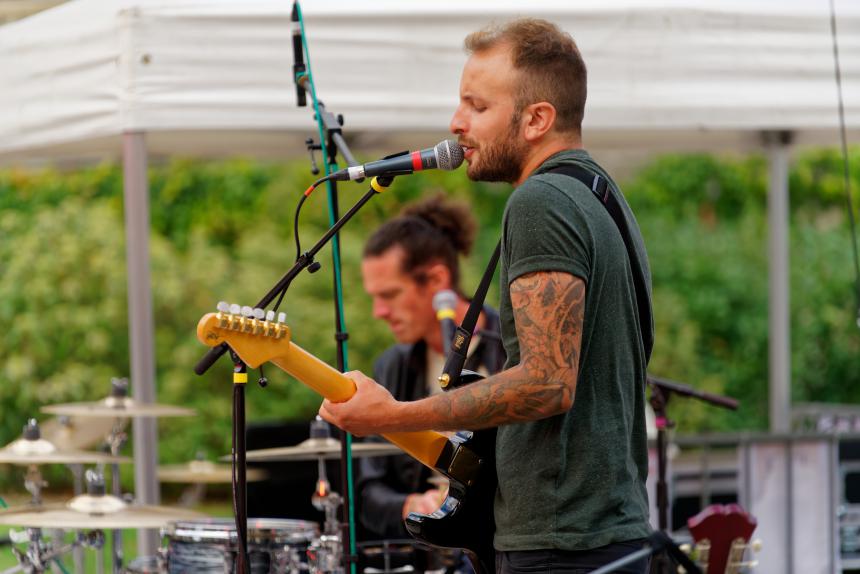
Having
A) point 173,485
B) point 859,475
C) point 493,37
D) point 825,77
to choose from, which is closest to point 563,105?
point 493,37

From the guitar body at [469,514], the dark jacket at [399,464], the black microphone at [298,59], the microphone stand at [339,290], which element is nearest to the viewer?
the guitar body at [469,514]

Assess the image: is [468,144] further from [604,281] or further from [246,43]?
[246,43]

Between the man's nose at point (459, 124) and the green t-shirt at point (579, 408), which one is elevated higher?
the man's nose at point (459, 124)

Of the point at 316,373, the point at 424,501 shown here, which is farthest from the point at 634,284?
the point at 424,501

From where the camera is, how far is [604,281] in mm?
2492

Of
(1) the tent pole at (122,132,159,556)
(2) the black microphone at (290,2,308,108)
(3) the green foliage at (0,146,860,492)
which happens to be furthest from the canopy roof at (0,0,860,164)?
(3) the green foliage at (0,146,860,492)

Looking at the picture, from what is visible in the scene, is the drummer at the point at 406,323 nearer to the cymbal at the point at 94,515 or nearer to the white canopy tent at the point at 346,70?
the white canopy tent at the point at 346,70

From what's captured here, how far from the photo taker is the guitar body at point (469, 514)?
8.98ft

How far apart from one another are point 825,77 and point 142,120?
2683 mm

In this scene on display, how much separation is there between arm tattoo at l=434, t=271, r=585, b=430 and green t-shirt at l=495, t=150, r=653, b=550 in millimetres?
38

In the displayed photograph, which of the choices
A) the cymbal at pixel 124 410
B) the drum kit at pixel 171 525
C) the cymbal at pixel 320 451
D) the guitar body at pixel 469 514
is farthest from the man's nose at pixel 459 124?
the cymbal at pixel 124 410

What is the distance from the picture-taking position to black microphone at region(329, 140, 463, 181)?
2783mm

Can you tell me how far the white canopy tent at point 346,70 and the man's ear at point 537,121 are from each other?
200 cm

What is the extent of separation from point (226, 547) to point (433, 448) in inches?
54.7
